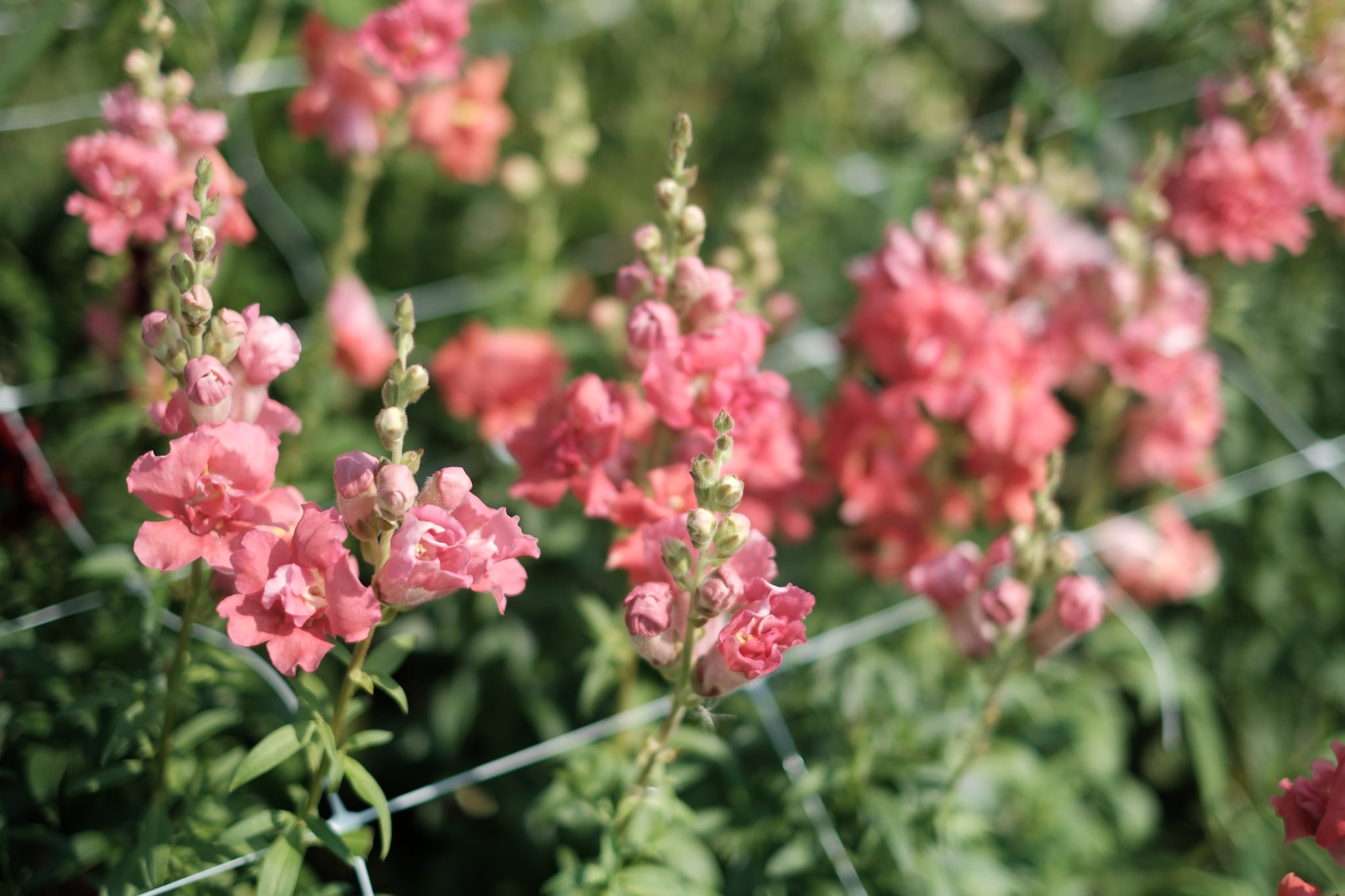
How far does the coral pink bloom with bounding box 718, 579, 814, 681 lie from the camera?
1.19m

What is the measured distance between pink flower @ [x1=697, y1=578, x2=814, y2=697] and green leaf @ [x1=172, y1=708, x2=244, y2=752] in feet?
2.58

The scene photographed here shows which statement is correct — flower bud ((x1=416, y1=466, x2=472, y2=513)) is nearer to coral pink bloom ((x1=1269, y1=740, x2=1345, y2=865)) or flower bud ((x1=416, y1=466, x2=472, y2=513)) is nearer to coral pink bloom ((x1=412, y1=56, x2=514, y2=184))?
coral pink bloom ((x1=1269, y1=740, x2=1345, y2=865))

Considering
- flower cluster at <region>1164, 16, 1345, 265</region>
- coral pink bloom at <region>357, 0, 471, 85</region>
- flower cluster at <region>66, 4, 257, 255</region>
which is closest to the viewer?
flower cluster at <region>66, 4, 257, 255</region>

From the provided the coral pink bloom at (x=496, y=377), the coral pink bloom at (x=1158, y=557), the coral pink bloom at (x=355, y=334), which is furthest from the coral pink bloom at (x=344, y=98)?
the coral pink bloom at (x=1158, y=557)

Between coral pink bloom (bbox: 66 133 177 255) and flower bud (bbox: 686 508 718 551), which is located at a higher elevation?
coral pink bloom (bbox: 66 133 177 255)

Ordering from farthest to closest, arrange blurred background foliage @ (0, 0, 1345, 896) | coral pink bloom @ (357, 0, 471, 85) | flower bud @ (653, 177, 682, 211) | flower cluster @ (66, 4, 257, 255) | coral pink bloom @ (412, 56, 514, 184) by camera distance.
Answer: coral pink bloom @ (412, 56, 514, 184), coral pink bloom @ (357, 0, 471, 85), blurred background foliage @ (0, 0, 1345, 896), flower cluster @ (66, 4, 257, 255), flower bud @ (653, 177, 682, 211)

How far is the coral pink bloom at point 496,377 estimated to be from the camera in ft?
7.27

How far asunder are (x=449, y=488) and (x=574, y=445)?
38cm

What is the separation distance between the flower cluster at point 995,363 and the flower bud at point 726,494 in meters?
0.81

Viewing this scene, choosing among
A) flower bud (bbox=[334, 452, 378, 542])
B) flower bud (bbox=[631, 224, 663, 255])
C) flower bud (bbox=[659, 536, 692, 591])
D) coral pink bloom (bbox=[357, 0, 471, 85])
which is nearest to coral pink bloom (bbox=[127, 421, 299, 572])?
flower bud (bbox=[334, 452, 378, 542])

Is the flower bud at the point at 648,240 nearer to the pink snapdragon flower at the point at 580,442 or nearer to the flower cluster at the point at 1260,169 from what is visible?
the pink snapdragon flower at the point at 580,442

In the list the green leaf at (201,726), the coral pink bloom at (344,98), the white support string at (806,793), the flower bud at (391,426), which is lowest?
the white support string at (806,793)

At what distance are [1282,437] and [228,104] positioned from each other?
2666 mm

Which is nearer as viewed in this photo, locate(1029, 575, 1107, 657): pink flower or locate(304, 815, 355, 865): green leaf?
locate(304, 815, 355, 865): green leaf
